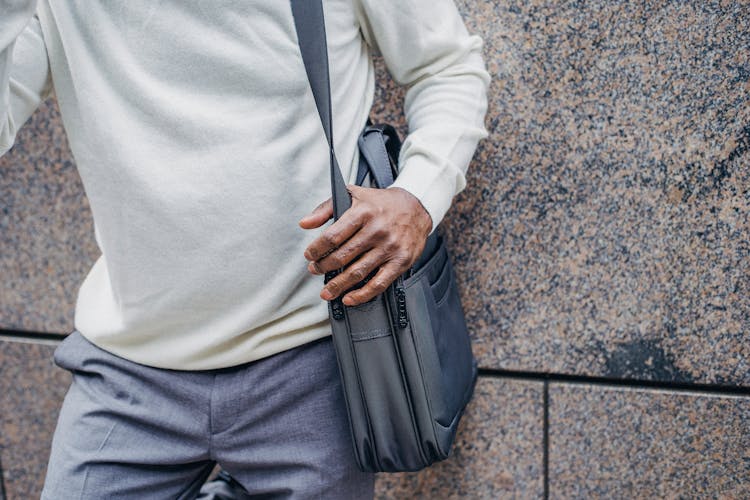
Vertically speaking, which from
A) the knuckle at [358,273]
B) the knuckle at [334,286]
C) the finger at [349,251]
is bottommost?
the knuckle at [334,286]

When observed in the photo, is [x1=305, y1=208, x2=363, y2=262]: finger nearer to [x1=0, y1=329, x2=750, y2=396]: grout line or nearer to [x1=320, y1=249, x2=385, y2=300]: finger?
[x1=320, y1=249, x2=385, y2=300]: finger

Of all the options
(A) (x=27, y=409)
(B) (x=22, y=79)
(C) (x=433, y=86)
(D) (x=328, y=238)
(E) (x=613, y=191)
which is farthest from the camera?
(A) (x=27, y=409)

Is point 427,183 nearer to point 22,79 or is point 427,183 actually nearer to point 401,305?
point 401,305

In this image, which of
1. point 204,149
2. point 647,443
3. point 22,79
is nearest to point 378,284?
point 204,149

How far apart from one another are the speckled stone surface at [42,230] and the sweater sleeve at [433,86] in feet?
3.95

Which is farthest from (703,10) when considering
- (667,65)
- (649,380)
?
(649,380)

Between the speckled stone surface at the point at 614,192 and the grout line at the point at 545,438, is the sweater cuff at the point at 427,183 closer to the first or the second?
the speckled stone surface at the point at 614,192

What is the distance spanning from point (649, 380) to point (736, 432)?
29cm

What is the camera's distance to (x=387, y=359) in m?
1.21

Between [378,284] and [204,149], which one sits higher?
[204,149]

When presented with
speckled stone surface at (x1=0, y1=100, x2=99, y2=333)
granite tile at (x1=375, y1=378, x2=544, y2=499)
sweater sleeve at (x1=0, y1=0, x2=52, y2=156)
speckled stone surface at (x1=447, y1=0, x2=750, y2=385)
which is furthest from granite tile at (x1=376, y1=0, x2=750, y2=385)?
speckled stone surface at (x1=0, y1=100, x2=99, y2=333)

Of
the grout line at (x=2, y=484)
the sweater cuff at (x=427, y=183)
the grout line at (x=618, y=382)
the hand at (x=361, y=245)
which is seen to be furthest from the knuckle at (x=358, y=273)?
the grout line at (x=2, y=484)

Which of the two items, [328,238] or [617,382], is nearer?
[328,238]

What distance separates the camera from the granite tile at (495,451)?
1920 millimetres
